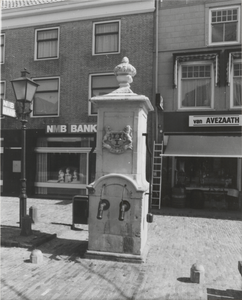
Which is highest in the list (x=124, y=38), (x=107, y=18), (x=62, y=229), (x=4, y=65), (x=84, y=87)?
(x=107, y=18)

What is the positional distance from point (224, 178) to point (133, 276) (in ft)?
29.0

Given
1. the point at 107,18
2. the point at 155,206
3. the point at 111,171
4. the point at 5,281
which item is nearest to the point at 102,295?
the point at 5,281

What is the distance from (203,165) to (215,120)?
2120 mm

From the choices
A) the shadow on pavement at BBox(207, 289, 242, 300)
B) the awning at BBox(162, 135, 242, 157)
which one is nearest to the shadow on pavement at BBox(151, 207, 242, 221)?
the awning at BBox(162, 135, 242, 157)

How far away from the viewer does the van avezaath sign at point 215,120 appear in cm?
1184

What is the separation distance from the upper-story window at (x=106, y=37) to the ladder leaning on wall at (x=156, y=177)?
5276mm

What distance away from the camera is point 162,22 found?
1303cm

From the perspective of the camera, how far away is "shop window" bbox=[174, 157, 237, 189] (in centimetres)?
1245

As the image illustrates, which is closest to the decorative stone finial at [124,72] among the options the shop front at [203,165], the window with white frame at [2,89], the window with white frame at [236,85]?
the shop front at [203,165]

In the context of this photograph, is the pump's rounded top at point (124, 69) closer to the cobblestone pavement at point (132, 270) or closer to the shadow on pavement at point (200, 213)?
the cobblestone pavement at point (132, 270)

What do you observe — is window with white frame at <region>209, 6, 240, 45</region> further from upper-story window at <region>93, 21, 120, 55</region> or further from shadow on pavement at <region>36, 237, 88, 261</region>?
shadow on pavement at <region>36, 237, 88, 261</region>

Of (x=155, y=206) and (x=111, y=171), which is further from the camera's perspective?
(x=155, y=206)

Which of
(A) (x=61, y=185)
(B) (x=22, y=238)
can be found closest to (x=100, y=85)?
(A) (x=61, y=185)

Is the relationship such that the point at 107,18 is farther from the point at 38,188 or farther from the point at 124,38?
the point at 38,188
